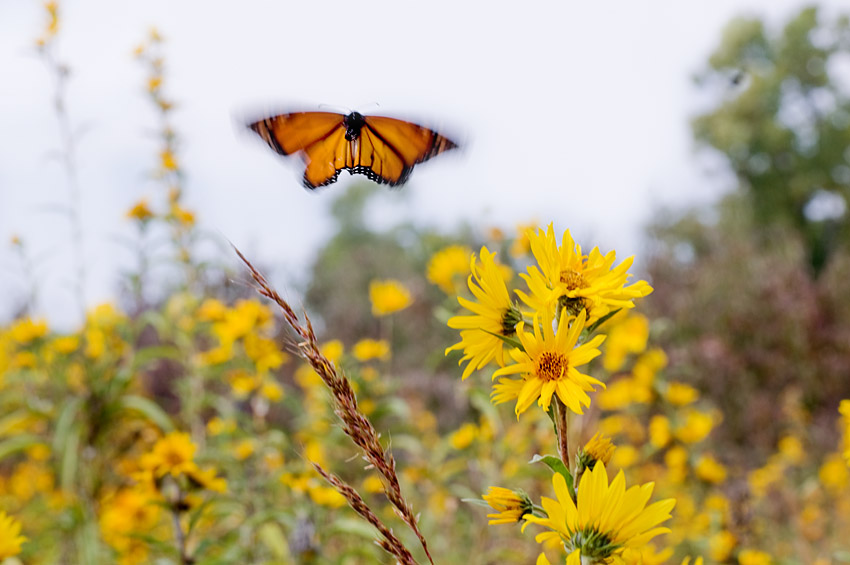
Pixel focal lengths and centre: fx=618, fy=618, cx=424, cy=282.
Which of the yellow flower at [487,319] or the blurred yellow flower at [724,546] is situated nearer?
the yellow flower at [487,319]

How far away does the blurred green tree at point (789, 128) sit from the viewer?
57.5 ft

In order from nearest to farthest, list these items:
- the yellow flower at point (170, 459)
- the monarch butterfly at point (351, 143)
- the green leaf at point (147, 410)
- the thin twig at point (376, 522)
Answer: the thin twig at point (376, 522), the monarch butterfly at point (351, 143), the yellow flower at point (170, 459), the green leaf at point (147, 410)

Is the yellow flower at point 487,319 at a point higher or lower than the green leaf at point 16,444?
higher

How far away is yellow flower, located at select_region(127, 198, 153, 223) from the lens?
2.89 meters

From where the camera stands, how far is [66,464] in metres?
2.12

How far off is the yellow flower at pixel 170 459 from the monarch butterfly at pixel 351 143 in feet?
2.72

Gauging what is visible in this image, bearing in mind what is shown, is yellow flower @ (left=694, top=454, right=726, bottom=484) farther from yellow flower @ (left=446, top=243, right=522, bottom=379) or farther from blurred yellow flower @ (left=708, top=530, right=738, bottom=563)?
yellow flower @ (left=446, top=243, right=522, bottom=379)

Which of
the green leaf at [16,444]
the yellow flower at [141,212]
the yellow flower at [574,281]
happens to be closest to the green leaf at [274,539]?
the green leaf at [16,444]

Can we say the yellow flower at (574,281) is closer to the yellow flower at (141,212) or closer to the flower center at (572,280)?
the flower center at (572,280)

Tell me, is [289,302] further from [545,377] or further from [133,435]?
[133,435]

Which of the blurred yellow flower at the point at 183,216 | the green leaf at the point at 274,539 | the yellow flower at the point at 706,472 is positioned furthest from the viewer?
the blurred yellow flower at the point at 183,216

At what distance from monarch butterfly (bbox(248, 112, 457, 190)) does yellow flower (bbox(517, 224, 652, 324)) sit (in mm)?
332

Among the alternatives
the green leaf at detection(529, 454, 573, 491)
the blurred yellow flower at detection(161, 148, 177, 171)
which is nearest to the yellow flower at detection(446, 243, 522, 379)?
the green leaf at detection(529, 454, 573, 491)

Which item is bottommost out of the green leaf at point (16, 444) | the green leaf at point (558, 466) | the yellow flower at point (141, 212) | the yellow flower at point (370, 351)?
the green leaf at point (558, 466)
